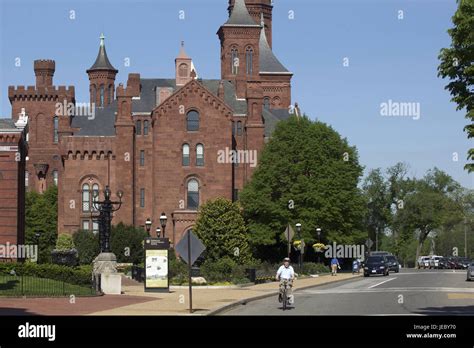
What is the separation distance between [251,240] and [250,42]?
34.1 m

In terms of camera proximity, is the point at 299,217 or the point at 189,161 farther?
the point at 189,161

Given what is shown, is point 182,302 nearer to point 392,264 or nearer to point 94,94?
point 392,264

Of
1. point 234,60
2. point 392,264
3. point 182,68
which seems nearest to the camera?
point 392,264

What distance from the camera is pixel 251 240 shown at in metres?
87.3

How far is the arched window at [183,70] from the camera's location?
106688mm

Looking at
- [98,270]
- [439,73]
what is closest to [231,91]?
[98,270]

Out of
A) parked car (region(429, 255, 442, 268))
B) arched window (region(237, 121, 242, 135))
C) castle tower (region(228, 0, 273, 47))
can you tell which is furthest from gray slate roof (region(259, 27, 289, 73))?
parked car (region(429, 255, 442, 268))

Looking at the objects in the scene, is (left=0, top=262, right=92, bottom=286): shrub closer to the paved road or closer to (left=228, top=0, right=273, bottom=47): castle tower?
the paved road

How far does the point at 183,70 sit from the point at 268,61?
21.9m

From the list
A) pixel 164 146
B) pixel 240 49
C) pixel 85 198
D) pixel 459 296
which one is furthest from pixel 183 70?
pixel 459 296

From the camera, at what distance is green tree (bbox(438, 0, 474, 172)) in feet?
91.1

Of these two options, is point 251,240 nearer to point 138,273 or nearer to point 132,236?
point 132,236

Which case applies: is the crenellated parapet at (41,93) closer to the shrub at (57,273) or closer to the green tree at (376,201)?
the green tree at (376,201)

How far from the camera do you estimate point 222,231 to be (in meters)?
84.9
